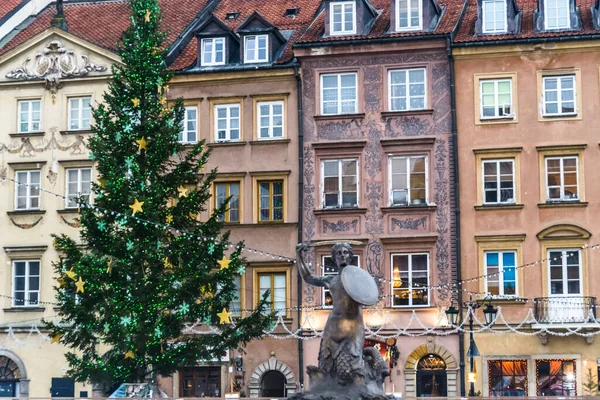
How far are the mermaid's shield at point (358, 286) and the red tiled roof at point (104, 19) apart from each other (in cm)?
2997

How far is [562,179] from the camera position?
43594 millimetres

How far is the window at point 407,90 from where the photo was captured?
4478 cm

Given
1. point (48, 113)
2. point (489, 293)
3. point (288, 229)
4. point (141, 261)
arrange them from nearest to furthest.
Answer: point (141, 261)
point (489, 293)
point (288, 229)
point (48, 113)

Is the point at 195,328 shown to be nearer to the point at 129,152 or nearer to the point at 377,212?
the point at 377,212

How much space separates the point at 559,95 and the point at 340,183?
24.6ft

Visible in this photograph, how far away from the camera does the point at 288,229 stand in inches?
1781

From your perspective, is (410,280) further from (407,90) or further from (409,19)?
(409,19)

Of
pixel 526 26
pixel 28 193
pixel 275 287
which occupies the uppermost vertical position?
pixel 526 26

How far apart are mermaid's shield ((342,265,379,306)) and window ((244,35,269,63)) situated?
26.4m

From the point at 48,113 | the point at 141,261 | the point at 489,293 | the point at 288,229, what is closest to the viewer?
the point at 141,261

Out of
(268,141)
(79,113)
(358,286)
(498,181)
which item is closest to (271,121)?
(268,141)

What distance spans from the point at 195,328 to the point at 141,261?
9.90 meters

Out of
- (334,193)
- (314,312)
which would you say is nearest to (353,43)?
(334,193)

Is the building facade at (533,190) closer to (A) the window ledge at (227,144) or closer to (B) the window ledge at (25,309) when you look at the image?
(A) the window ledge at (227,144)
